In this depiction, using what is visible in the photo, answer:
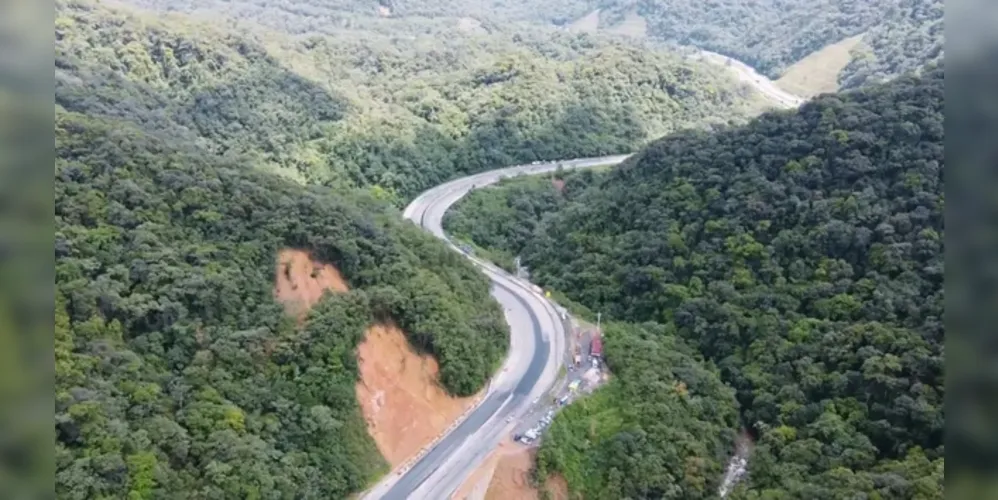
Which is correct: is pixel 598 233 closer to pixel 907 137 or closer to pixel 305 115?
pixel 907 137

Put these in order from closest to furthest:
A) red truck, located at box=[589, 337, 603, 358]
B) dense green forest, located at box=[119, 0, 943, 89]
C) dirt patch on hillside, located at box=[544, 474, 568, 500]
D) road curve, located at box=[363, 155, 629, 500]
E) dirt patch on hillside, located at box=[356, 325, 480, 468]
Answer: road curve, located at box=[363, 155, 629, 500] < dirt patch on hillside, located at box=[544, 474, 568, 500] < dirt patch on hillside, located at box=[356, 325, 480, 468] < red truck, located at box=[589, 337, 603, 358] < dense green forest, located at box=[119, 0, 943, 89]

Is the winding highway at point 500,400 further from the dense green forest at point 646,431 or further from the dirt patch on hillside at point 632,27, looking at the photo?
the dirt patch on hillside at point 632,27

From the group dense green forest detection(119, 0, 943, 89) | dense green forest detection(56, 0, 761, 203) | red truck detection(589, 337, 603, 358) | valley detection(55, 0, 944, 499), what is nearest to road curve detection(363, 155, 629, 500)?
valley detection(55, 0, 944, 499)

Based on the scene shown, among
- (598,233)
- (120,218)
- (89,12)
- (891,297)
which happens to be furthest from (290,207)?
(89,12)

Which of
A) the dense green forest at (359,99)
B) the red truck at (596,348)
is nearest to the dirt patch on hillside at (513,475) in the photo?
the red truck at (596,348)
